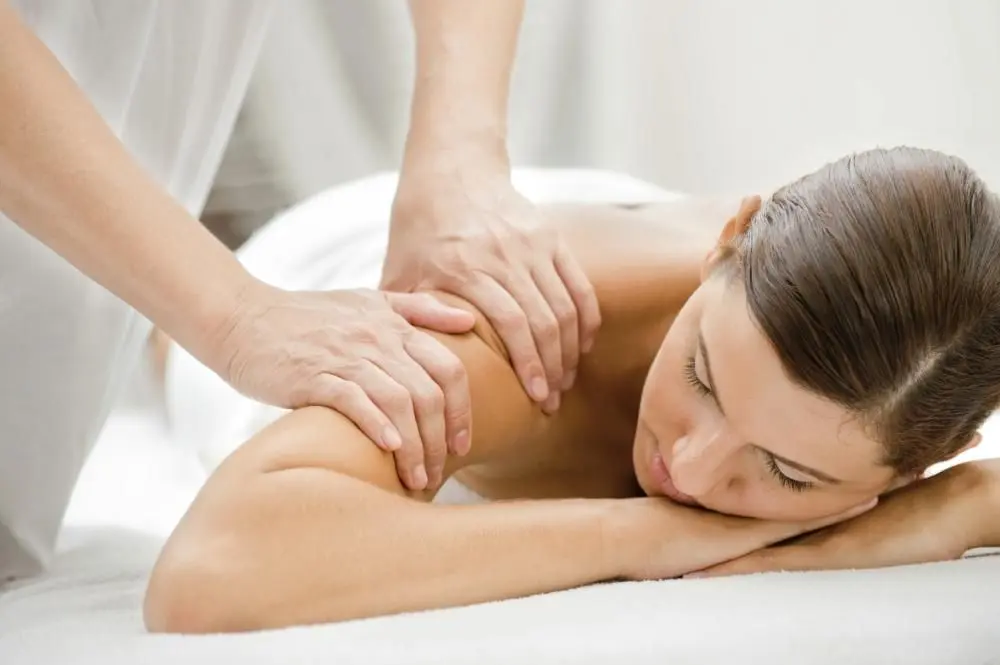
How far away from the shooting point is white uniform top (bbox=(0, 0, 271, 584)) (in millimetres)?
1025

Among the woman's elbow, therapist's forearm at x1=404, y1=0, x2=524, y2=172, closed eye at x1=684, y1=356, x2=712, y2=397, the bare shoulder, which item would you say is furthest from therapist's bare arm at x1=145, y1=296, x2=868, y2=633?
therapist's forearm at x1=404, y1=0, x2=524, y2=172

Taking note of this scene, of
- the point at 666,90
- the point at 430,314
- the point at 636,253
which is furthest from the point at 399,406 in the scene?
the point at 666,90

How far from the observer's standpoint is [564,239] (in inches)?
45.3

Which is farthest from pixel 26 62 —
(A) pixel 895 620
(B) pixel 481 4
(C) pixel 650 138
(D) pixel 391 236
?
(C) pixel 650 138

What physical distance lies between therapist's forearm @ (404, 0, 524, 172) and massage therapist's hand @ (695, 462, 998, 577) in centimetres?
43

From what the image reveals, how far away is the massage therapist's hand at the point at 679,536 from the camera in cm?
93

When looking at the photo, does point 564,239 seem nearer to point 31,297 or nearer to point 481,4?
point 481,4

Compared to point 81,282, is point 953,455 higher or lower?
higher

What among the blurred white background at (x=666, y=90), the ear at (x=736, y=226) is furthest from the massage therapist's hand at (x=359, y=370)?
the blurred white background at (x=666, y=90)

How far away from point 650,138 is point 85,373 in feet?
3.48

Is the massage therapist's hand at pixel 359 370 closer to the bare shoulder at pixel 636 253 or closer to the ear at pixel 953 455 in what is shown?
the bare shoulder at pixel 636 253

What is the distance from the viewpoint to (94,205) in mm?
890

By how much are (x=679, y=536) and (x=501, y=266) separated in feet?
0.89

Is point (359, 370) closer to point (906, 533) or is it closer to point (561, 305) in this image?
point (561, 305)
